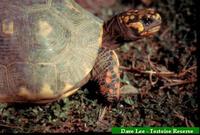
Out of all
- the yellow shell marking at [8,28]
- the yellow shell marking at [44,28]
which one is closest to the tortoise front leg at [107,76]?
the yellow shell marking at [44,28]

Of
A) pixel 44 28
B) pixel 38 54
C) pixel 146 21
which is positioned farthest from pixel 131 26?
pixel 38 54

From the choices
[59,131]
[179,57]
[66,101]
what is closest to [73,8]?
[66,101]

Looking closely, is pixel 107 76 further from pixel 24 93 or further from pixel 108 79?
pixel 24 93

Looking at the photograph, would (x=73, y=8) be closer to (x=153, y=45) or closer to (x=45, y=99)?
(x=45, y=99)

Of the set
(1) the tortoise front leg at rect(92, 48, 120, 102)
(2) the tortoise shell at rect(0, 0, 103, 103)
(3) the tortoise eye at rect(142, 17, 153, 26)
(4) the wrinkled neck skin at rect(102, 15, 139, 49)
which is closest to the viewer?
(2) the tortoise shell at rect(0, 0, 103, 103)

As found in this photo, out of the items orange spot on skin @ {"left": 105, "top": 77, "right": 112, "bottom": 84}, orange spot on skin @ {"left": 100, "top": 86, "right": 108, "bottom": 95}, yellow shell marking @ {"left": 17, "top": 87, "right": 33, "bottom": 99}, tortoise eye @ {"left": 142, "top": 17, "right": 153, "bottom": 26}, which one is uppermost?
tortoise eye @ {"left": 142, "top": 17, "right": 153, "bottom": 26}

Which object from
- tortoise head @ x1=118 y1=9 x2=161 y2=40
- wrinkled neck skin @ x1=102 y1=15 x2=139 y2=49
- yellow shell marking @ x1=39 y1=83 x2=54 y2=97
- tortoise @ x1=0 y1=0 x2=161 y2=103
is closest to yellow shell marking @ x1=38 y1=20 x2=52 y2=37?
tortoise @ x1=0 y1=0 x2=161 y2=103

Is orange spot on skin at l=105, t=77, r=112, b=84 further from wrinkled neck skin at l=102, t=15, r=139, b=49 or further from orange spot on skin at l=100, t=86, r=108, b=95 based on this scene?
wrinkled neck skin at l=102, t=15, r=139, b=49
